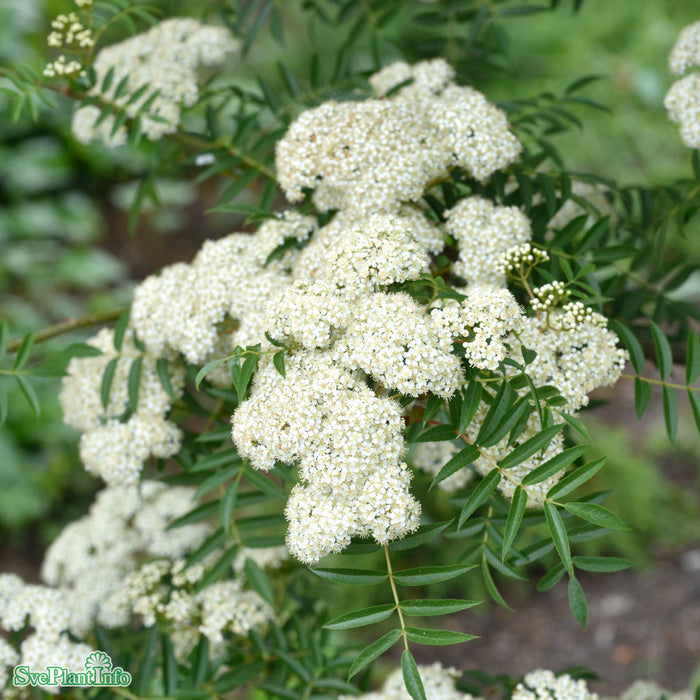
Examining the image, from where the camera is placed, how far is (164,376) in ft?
7.61

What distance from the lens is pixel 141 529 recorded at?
3105 millimetres

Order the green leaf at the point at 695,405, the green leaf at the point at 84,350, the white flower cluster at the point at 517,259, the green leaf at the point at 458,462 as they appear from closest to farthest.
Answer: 1. the green leaf at the point at 458,462
2. the white flower cluster at the point at 517,259
3. the green leaf at the point at 695,405
4. the green leaf at the point at 84,350

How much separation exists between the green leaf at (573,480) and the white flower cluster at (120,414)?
1.13 meters

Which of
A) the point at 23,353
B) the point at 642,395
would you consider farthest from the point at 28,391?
the point at 642,395

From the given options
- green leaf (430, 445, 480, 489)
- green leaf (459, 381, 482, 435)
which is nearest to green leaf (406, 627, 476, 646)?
green leaf (430, 445, 480, 489)

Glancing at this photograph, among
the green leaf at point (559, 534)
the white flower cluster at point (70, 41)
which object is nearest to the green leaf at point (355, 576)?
the green leaf at point (559, 534)

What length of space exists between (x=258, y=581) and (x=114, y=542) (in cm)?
92

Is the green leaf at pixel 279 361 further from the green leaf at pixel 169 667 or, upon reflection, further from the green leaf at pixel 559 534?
the green leaf at pixel 169 667

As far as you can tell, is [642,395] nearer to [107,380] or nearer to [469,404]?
[469,404]

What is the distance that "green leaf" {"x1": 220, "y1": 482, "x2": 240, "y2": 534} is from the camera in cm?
222

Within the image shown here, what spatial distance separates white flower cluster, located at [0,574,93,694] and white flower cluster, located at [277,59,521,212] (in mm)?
1513

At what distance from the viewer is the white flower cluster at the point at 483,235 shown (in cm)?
204

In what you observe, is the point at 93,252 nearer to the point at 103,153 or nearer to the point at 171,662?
the point at 103,153

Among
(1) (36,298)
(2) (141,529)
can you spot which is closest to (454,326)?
(2) (141,529)
